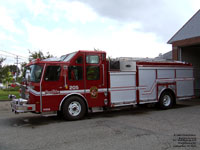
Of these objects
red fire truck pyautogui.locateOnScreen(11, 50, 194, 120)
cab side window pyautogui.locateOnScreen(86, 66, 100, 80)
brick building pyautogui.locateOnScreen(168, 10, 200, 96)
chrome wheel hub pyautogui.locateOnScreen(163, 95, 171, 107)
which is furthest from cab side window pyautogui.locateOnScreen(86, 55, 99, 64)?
brick building pyautogui.locateOnScreen(168, 10, 200, 96)

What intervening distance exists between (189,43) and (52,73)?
36.5ft

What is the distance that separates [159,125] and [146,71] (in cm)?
378

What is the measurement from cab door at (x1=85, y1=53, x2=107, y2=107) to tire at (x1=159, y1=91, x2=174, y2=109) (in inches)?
138

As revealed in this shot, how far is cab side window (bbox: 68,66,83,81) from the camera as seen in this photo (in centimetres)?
876

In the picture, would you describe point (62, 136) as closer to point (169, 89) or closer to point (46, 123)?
point (46, 123)

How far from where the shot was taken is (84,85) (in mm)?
9031

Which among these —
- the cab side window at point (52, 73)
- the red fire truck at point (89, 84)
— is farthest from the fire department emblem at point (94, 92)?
the cab side window at point (52, 73)

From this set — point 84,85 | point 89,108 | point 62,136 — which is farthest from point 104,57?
point 62,136

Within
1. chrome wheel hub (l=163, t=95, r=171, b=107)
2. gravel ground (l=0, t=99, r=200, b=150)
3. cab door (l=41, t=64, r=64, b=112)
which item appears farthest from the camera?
chrome wheel hub (l=163, t=95, r=171, b=107)

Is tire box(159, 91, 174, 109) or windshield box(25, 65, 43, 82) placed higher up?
windshield box(25, 65, 43, 82)

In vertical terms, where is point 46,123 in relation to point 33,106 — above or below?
below

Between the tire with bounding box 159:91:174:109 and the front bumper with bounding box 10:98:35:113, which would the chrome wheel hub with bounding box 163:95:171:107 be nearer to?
the tire with bounding box 159:91:174:109

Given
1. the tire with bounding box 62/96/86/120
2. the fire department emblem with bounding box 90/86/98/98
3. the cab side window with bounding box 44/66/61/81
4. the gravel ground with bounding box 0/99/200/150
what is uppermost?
the cab side window with bounding box 44/66/61/81

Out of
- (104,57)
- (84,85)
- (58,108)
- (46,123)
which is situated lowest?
(46,123)
